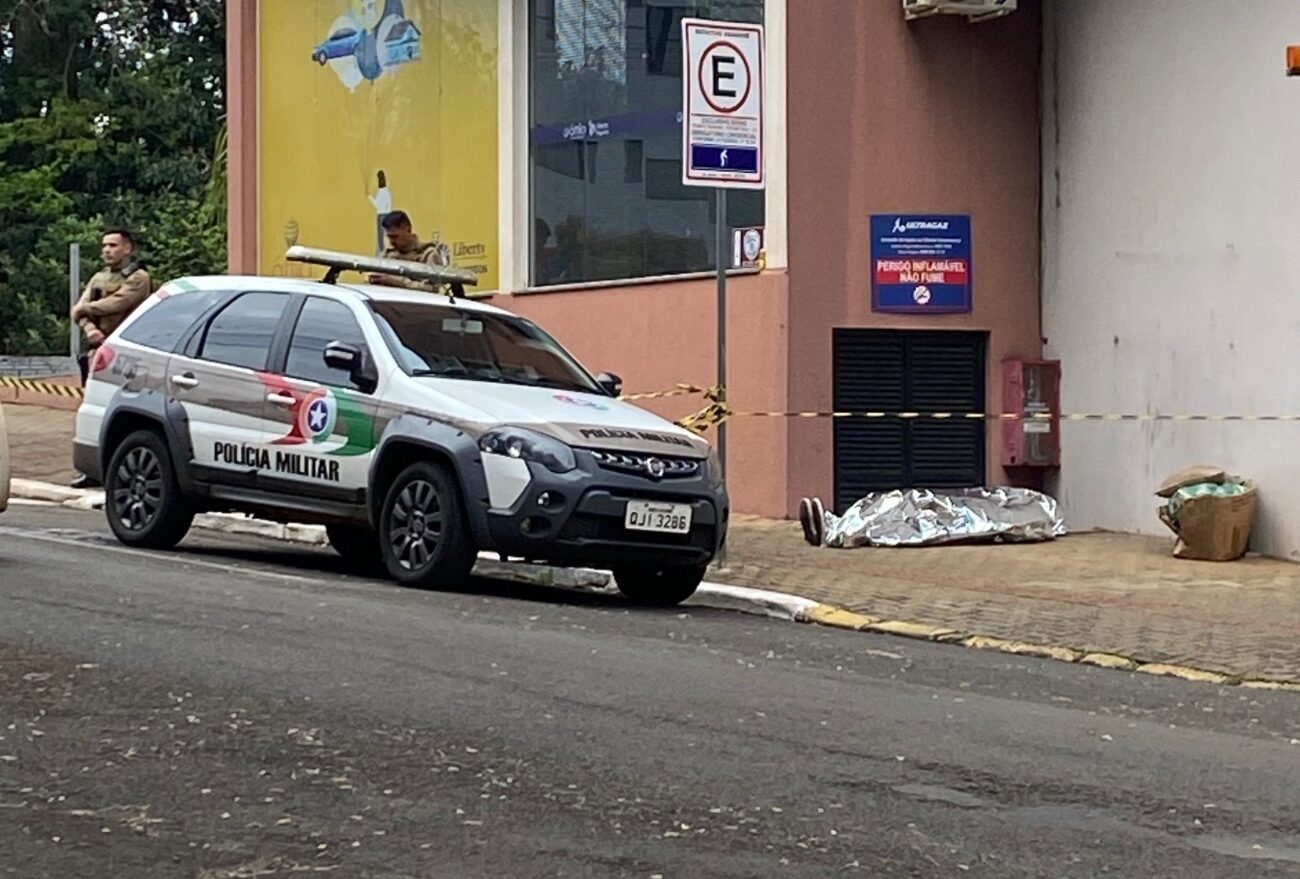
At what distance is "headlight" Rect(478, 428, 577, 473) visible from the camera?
11.7m

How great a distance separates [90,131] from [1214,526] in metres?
32.1

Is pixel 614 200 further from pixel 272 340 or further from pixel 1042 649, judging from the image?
pixel 1042 649

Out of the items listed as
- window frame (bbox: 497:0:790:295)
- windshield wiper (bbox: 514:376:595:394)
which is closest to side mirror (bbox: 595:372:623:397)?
windshield wiper (bbox: 514:376:595:394)

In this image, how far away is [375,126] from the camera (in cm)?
2283

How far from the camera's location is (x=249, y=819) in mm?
6184

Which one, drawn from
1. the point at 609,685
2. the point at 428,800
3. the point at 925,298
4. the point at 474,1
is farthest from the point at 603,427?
the point at 474,1

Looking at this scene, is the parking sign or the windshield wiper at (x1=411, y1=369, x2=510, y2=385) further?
the parking sign

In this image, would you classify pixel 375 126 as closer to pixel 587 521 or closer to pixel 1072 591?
pixel 1072 591

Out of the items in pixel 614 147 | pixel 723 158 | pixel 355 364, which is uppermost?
pixel 614 147

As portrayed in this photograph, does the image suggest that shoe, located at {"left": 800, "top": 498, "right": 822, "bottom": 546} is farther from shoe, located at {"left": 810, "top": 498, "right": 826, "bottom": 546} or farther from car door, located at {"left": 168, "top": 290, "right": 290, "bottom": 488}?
car door, located at {"left": 168, "top": 290, "right": 290, "bottom": 488}

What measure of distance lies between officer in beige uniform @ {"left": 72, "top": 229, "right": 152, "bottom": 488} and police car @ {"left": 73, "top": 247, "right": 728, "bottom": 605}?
13.0 feet

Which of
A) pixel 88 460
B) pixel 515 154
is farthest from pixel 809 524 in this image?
pixel 515 154

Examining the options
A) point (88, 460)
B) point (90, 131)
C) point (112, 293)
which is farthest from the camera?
point (90, 131)

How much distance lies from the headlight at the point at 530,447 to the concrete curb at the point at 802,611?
1464mm
